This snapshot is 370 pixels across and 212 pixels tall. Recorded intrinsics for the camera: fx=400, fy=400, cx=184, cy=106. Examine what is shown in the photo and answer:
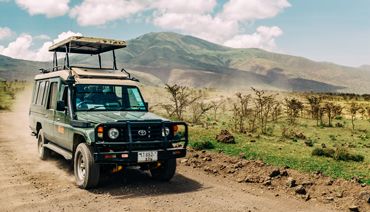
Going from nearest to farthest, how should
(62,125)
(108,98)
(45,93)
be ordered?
(62,125), (108,98), (45,93)

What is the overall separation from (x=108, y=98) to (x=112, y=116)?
1.17 m

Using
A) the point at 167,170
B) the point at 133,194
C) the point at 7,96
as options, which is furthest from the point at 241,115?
the point at 7,96

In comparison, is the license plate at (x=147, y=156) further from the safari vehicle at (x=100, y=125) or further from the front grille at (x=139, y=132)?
the front grille at (x=139, y=132)

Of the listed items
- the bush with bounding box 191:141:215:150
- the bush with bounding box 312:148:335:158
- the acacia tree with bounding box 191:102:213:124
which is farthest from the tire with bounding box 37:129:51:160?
the acacia tree with bounding box 191:102:213:124

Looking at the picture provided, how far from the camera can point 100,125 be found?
752 centimetres

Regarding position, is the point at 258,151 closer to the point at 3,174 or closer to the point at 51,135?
the point at 51,135

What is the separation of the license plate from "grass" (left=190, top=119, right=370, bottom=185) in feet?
13.1

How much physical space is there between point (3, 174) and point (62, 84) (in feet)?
8.20

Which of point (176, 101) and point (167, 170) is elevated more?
point (176, 101)

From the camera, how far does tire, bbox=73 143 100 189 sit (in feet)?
25.2

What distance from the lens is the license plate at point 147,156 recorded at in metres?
7.68

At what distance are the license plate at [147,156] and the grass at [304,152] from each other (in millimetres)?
3989

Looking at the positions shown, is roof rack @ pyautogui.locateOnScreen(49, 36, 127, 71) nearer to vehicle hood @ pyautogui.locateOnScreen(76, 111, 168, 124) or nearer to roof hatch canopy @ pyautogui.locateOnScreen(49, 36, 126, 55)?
roof hatch canopy @ pyautogui.locateOnScreen(49, 36, 126, 55)

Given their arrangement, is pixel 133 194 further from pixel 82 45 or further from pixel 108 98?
pixel 82 45
